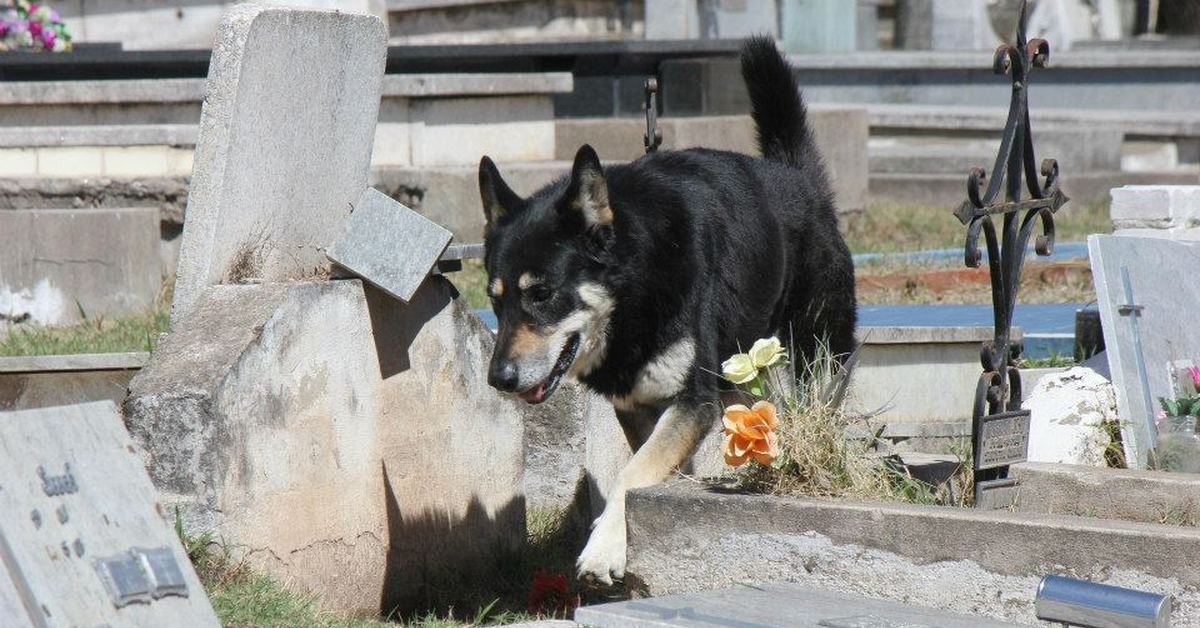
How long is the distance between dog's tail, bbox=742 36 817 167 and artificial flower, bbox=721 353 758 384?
1505 mm

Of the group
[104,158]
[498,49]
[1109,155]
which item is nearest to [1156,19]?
[1109,155]

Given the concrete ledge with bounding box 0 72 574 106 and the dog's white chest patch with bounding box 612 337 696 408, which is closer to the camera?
the dog's white chest patch with bounding box 612 337 696 408

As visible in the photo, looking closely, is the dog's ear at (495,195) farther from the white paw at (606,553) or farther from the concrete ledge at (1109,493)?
the concrete ledge at (1109,493)

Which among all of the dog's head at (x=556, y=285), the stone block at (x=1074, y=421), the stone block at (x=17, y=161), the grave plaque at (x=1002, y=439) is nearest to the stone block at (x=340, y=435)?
the dog's head at (x=556, y=285)

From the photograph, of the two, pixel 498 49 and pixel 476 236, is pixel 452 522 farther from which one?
pixel 498 49

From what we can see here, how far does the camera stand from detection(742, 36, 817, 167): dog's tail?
611 cm

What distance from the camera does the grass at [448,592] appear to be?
4.65m

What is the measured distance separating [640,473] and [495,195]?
1052 mm

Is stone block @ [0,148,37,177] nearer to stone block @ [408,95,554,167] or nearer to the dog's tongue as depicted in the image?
stone block @ [408,95,554,167]

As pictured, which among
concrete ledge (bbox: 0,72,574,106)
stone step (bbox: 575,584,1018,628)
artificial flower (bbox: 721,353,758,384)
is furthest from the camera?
concrete ledge (bbox: 0,72,574,106)

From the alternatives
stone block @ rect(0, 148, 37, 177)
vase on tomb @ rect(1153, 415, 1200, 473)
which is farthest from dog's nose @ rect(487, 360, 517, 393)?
stone block @ rect(0, 148, 37, 177)

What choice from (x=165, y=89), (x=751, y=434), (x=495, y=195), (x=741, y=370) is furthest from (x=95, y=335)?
(x=751, y=434)

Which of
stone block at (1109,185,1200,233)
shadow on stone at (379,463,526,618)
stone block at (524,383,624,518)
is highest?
stone block at (1109,185,1200,233)

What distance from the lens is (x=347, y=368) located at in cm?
554
